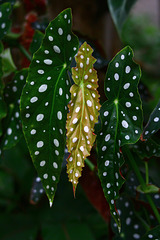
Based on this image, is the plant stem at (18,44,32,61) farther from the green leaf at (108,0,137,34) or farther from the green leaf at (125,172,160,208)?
the green leaf at (125,172,160,208)

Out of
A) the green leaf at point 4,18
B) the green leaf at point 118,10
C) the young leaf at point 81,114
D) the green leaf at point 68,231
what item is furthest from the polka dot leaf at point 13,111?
the green leaf at point 68,231

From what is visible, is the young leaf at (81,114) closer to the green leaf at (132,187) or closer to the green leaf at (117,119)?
the green leaf at (117,119)

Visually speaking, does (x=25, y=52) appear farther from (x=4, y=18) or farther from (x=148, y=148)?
(x=148, y=148)

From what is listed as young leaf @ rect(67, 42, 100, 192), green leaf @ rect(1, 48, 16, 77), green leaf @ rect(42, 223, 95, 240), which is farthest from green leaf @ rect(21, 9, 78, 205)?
green leaf @ rect(42, 223, 95, 240)

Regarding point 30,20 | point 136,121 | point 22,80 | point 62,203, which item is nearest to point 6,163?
point 62,203

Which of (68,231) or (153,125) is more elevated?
(153,125)

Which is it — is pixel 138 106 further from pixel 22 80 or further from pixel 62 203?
pixel 62 203

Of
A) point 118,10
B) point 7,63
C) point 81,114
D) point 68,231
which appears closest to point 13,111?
point 7,63
